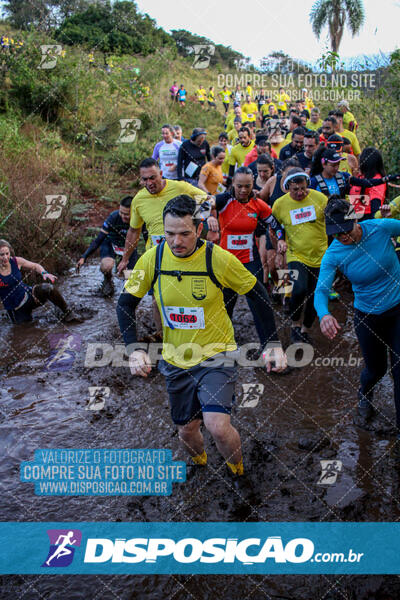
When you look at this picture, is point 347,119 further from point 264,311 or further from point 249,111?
point 264,311

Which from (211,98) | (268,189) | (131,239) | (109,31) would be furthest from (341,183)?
(109,31)

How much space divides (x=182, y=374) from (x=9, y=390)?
114 inches

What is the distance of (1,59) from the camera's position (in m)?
15.9

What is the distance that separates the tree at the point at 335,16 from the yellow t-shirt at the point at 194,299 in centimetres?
2655

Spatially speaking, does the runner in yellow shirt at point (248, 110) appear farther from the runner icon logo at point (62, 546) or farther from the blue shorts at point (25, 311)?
the runner icon logo at point (62, 546)

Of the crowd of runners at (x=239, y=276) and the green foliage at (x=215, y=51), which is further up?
the green foliage at (x=215, y=51)

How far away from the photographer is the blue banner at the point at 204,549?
3043mm

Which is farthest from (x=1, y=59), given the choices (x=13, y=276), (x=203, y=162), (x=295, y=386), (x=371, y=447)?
(x=371, y=447)

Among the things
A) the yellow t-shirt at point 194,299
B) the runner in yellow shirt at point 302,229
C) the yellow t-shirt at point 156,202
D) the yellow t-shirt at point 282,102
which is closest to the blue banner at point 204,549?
the yellow t-shirt at point 194,299

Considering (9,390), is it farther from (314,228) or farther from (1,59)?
(1,59)

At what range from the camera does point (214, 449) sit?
161 inches

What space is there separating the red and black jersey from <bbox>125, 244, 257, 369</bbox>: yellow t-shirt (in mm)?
2221

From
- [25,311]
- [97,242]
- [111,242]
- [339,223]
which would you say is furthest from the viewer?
[111,242]

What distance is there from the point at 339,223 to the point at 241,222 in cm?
190
